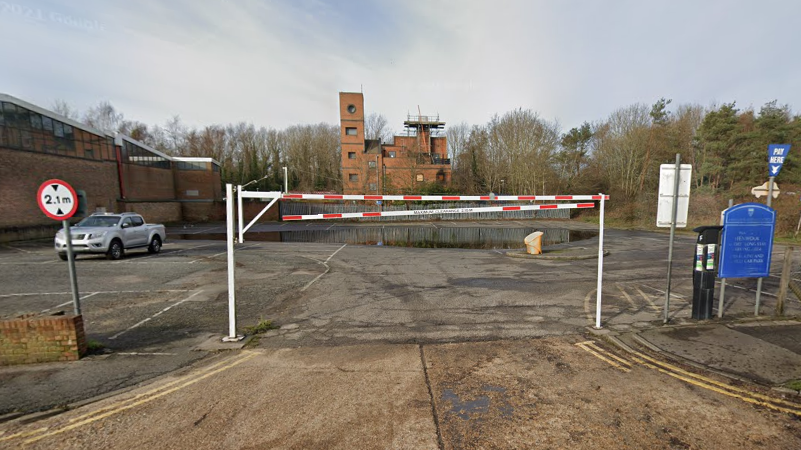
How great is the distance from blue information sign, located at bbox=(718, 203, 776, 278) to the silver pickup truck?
1835 cm

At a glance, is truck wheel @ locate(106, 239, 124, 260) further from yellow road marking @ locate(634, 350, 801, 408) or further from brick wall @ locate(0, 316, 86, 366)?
yellow road marking @ locate(634, 350, 801, 408)

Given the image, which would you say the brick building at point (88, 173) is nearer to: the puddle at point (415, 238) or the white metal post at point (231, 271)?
the puddle at point (415, 238)

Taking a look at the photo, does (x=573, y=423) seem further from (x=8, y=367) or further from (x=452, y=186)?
(x=452, y=186)

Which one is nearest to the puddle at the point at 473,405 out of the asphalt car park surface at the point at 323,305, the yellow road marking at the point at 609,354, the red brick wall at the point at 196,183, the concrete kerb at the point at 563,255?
the asphalt car park surface at the point at 323,305

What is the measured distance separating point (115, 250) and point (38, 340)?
10.2 metres

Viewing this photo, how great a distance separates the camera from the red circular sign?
5.21m

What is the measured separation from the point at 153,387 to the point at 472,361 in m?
4.33

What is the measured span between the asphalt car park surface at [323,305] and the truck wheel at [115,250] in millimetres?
414

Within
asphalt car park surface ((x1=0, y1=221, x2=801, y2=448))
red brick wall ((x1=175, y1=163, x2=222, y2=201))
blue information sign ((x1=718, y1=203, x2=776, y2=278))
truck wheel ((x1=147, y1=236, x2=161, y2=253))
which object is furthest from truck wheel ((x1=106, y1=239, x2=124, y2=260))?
red brick wall ((x1=175, y1=163, x2=222, y2=201))

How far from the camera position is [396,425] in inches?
134

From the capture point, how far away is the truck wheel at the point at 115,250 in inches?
504

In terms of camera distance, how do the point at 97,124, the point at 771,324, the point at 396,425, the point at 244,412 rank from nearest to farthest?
the point at 396,425, the point at 244,412, the point at 771,324, the point at 97,124

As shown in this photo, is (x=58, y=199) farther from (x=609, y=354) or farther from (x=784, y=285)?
(x=784, y=285)

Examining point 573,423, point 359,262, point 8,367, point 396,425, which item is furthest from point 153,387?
point 359,262
